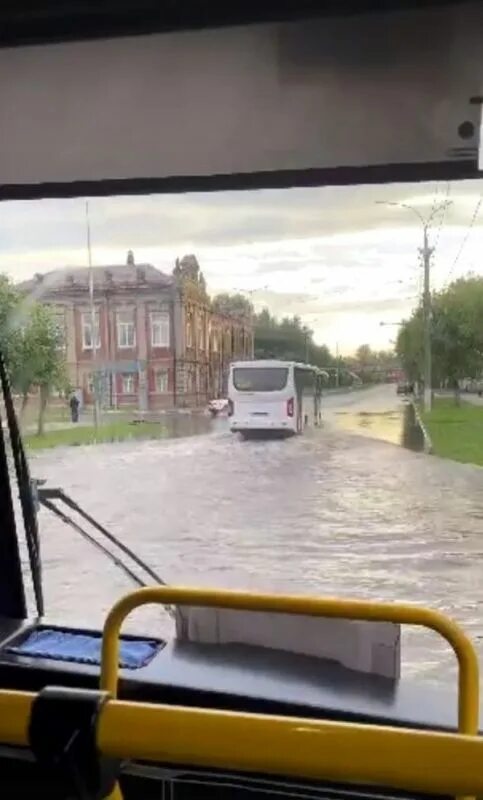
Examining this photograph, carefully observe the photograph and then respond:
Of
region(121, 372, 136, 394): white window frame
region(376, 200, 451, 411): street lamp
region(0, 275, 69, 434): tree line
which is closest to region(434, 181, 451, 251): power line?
region(376, 200, 451, 411): street lamp

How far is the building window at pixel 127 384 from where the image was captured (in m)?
2.45

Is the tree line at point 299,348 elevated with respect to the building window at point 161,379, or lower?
elevated

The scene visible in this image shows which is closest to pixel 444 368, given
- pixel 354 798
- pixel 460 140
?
pixel 460 140

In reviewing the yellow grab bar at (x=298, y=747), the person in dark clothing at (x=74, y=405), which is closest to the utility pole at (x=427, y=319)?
the person in dark clothing at (x=74, y=405)

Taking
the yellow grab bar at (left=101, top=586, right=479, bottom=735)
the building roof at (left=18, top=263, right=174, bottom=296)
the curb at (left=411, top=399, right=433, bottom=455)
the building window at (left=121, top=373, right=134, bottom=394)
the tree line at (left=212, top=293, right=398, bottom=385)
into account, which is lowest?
the yellow grab bar at (left=101, top=586, right=479, bottom=735)

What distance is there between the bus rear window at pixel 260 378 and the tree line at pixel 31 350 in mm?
465

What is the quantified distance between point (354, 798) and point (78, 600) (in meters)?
0.98

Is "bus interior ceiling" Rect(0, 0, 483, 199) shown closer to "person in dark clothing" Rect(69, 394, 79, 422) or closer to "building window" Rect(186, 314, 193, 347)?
"building window" Rect(186, 314, 193, 347)

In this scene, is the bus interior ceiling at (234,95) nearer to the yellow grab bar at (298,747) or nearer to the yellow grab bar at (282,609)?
the yellow grab bar at (282,609)

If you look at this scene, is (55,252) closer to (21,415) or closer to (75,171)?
(75,171)

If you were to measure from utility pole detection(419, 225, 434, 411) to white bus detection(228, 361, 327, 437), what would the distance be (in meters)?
0.26

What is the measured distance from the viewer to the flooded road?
2.36 metres

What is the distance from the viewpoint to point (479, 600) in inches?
92.5

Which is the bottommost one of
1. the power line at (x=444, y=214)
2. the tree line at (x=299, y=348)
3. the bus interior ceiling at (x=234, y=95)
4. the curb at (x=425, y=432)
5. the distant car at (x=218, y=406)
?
the curb at (x=425, y=432)
